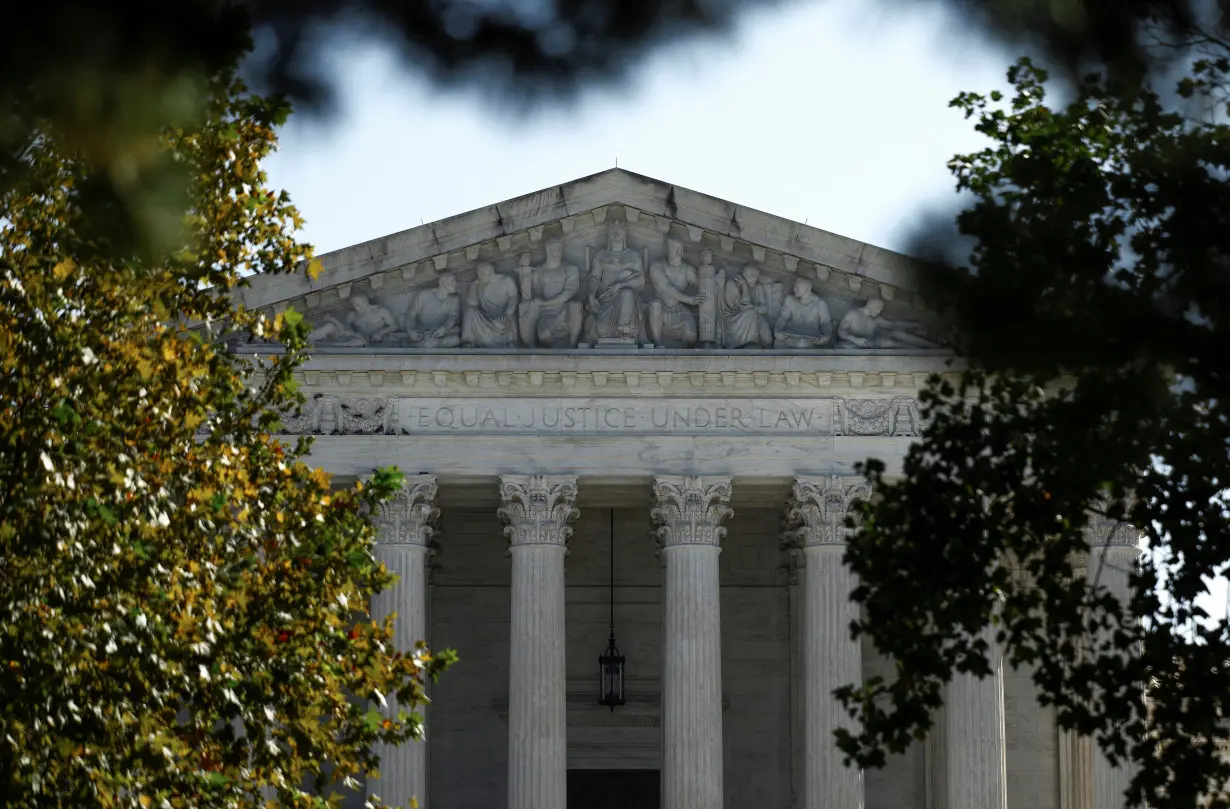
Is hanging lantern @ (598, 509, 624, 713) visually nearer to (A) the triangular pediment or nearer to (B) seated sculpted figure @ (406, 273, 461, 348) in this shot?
(A) the triangular pediment

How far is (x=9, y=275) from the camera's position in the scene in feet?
62.0

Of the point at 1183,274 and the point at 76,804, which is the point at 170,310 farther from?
the point at 1183,274

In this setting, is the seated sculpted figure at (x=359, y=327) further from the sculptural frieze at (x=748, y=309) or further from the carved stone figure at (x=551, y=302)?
the sculptural frieze at (x=748, y=309)

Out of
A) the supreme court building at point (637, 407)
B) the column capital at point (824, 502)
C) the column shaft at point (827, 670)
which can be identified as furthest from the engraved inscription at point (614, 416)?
the column shaft at point (827, 670)

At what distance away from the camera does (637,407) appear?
36312mm

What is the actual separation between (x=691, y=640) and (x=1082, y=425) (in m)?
22.7

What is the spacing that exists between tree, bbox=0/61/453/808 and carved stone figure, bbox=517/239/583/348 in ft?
47.9

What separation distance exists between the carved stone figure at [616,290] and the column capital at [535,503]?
114 inches

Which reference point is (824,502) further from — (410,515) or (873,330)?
(410,515)

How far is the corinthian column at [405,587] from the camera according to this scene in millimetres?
34906

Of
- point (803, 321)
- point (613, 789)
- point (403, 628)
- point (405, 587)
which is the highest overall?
point (803, 321)

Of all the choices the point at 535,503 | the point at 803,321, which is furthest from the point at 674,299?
the point at 535,503

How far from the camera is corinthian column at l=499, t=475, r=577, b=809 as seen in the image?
115 ft

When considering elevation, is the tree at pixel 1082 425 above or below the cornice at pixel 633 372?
below
